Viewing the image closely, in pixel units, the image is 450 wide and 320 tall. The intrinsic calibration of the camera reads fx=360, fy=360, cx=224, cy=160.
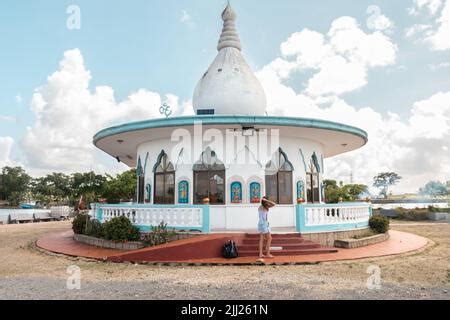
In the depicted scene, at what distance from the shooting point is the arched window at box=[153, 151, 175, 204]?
1266 centimetres

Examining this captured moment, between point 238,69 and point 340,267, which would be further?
point 238,69

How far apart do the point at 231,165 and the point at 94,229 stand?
503cm

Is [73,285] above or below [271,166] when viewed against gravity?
below

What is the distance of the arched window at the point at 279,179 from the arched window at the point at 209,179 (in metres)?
1.62

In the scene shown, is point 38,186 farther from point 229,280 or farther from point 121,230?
point 229,280

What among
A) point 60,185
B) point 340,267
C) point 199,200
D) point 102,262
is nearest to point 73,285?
point 102,262

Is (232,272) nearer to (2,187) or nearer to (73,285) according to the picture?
(73,285)

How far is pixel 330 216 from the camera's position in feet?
35.6

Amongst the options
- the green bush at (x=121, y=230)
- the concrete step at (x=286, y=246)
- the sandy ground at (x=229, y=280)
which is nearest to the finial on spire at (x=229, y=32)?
the green bush at (x=121, y=230)

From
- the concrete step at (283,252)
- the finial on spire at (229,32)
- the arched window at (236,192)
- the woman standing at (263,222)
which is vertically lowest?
the concrete step at (283,252)

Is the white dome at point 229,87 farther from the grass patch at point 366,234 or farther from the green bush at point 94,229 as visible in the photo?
the grass patch at point 366,234

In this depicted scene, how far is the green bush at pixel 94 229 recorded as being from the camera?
38.0 ft

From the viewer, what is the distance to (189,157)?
485 inches
